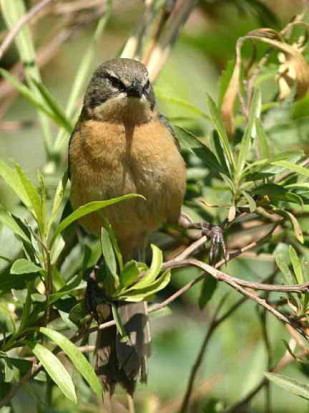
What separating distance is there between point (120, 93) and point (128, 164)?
0.29 metres

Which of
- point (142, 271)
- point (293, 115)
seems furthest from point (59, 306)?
point (293, 115)

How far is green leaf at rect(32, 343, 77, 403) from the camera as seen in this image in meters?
2.42

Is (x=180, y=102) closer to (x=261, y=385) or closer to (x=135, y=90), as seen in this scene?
(x=135, y=90)

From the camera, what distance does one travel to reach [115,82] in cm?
352

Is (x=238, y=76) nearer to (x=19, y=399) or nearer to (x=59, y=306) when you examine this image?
(x=59, y=306)

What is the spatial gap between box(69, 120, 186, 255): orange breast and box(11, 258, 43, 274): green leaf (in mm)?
884

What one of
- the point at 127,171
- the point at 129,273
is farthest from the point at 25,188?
the point at 127,171

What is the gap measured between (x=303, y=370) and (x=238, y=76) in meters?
0.99

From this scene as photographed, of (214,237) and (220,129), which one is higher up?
(220,129)

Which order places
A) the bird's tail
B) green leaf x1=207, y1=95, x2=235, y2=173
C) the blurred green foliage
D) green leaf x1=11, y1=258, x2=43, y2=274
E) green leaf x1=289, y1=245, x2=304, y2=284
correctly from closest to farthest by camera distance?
green leaf x1=11, y1=258, x2=43, y2=274, green leaf x1=289, y1=245, x2=304, y2=284, the blurred green foliage, green leaf x1=207, y1=95, x2=235, y2=173, the bird's tail

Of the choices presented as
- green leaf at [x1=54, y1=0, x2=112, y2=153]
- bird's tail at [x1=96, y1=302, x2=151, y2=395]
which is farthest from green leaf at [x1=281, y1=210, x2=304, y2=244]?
green leaf at [x1=54, y1=0, x2=112, y2=153]

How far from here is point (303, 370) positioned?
2.97 metres

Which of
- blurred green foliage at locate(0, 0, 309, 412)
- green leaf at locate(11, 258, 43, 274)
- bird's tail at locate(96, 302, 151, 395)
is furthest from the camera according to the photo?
bird's tail at locate(96, 302, 151, 395)

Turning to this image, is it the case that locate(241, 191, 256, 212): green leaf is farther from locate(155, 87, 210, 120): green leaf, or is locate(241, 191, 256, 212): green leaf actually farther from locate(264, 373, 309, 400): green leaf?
locate(155, 87, 210, 120): green leaf
